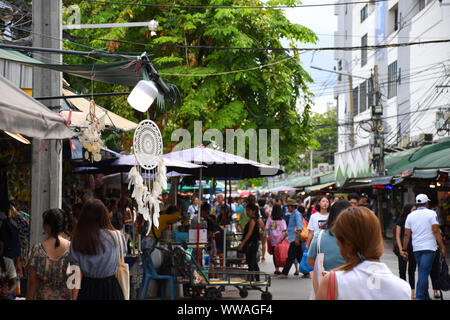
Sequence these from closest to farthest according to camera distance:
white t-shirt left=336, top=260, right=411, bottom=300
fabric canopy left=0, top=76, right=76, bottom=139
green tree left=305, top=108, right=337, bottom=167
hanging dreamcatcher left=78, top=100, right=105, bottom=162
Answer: white t-shirt left=336, top=260, right=411, bottom=300 → fabric canopy left=0, top=76, right=76, bottom=139 → hanging dreamcatcher left=78, top=100, right=105, bottom=162 → green tree left=305, top=108, right=337, bottom=167

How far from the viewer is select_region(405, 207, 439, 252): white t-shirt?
35.3 ft

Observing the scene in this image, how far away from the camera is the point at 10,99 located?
5.36m

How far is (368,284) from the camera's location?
3.62 metres

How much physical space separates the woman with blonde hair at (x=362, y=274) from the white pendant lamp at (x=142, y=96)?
11.1 feet

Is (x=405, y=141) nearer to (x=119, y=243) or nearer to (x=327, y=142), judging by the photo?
(x=119, y=243)

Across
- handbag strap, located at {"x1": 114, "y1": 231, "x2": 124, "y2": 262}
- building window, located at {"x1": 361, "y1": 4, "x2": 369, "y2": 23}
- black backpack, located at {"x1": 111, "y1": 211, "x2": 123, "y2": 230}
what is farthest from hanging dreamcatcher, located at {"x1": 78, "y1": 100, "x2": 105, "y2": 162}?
building window, located at {"x1": 361, "y1": 4, "x2": 369, "y2": 23}

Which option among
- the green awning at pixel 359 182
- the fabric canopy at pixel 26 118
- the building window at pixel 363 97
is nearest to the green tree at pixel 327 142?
the building window at pixel 363 97

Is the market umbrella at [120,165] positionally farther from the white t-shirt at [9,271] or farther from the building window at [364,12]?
the building window at [364,12]

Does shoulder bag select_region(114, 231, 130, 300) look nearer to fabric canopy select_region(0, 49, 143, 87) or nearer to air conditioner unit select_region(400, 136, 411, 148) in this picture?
fabric canopy select_region(0, 49, 143, 87)

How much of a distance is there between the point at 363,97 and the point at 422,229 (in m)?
34.9

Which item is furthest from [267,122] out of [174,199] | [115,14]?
[115,14]

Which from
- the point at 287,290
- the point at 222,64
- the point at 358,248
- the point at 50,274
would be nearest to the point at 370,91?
the point at 222,64

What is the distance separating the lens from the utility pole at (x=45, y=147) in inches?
319

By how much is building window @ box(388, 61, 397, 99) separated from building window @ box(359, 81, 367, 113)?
6.20 metres
